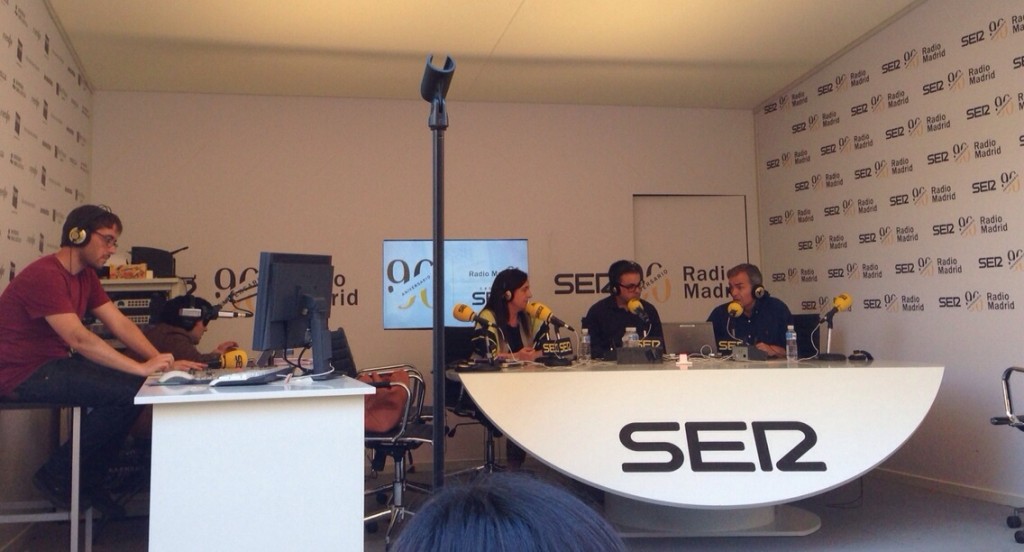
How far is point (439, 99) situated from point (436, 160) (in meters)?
0.21

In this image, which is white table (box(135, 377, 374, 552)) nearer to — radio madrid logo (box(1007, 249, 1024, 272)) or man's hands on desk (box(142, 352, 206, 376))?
man's hands on desk (box(142, 352, 206, 376))

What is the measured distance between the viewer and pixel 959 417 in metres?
4.67

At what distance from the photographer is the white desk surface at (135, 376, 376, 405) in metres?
2.36

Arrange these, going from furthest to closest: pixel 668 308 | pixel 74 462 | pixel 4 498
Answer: pixel 668 308, pixel 4 498, pixel 74 462

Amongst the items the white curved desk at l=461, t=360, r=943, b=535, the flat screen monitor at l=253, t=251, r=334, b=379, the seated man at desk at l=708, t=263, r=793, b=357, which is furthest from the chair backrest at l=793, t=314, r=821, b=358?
the flat screen monitor at l=253, t=251, r=334, b=379

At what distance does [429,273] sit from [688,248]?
217cm

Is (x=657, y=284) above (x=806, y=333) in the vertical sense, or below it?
above

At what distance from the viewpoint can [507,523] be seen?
1.85 ft

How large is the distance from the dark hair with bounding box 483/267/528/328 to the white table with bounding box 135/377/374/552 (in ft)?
7.81

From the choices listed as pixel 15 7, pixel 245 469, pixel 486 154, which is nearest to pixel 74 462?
pixel 245 469

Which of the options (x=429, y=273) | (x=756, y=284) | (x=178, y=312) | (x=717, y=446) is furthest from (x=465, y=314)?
(x=429, y=273)

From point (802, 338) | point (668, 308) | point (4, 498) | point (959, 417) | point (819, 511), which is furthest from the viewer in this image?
point (668, 308)

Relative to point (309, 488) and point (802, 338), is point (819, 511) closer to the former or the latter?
point (802, 338)

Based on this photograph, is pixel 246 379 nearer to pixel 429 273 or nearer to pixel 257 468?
pixel 257 468
